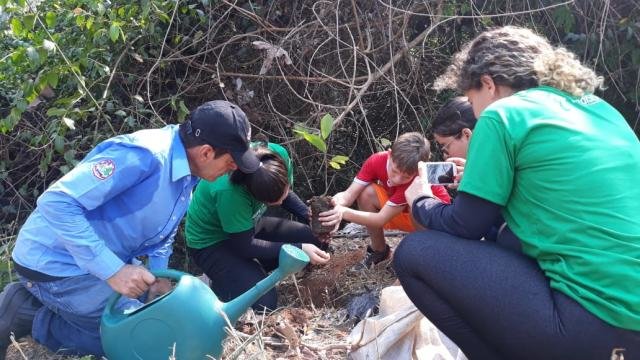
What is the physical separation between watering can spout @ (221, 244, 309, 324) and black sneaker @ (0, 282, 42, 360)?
820 mm

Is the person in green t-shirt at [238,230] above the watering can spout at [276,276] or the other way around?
the other way around

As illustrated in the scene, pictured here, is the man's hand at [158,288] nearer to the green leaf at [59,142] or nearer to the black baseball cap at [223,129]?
the black baseball cap at [223,129]

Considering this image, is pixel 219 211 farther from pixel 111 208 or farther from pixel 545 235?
pixel 545 235

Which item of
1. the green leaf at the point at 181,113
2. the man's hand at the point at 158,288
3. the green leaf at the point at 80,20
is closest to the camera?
the man's hand at the point at 158,288

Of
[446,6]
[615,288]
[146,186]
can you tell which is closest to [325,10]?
[446,6]

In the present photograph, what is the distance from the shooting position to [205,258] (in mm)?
3211

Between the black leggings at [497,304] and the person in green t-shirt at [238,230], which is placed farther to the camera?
the person in green t-shirt at [238,230]

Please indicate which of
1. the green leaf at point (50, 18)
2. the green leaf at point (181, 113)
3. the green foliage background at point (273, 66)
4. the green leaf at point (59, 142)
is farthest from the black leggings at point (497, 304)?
the green leaf at point (50, 18)

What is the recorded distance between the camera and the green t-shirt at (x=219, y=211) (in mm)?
2996

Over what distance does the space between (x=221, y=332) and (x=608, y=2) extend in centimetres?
302

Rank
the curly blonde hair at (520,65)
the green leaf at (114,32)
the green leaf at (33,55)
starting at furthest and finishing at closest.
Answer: the green leaf at (114,32)
the green leaf at (33,55)
the curly blonde hair at (520,65)

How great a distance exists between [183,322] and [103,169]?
547mm

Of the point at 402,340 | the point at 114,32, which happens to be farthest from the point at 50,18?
the point at 402,340

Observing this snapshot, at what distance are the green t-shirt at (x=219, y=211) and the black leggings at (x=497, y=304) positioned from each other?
3.70 feet
